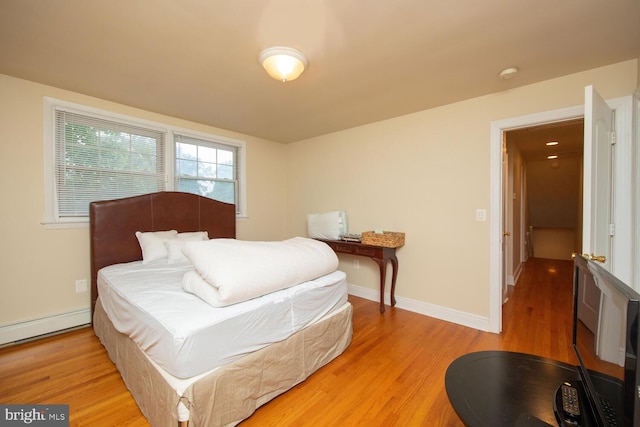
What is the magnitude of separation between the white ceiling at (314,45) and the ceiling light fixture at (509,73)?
0.16 ft

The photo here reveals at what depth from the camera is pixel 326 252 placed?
226cm

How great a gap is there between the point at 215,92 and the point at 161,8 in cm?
109

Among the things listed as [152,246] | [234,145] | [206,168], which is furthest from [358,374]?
[234,145]

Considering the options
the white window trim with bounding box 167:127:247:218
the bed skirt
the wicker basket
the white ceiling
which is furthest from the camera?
the white window trim with bounding box 167:127:247:218

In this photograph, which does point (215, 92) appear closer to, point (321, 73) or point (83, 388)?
point (321, 73)

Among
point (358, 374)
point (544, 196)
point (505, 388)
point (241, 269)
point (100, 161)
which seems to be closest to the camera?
point (505, 388)

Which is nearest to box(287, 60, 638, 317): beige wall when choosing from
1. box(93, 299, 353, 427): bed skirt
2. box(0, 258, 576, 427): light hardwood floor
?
box(0, 258, 576, 427): light hardwood floor

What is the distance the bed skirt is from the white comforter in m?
0.36

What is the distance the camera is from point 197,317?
54.8 inches

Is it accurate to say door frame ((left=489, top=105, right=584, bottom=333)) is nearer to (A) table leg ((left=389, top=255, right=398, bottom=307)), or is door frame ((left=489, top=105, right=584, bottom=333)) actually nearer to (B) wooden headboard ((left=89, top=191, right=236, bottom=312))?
(A) table leg ((left=389, top=255, right=398, bottom=307))

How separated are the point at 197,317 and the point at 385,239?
86.9 inches

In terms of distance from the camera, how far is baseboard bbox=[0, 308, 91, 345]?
2.32 m

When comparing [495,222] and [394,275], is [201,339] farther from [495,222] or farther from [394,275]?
[495,222]

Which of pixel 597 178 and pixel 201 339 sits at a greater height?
pixel 597 178
